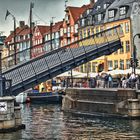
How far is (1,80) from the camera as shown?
28.2 metres

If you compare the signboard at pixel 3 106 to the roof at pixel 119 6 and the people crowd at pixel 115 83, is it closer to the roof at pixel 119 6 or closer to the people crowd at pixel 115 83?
the people crowd at pixel 115 83

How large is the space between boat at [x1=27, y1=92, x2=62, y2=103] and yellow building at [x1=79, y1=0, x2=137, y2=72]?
16.7 meters

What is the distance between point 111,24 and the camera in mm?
81500

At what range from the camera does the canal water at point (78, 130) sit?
1025 inches

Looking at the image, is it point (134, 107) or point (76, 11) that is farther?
point (76, 11)

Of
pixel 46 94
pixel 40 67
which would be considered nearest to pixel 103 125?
pixel 40 67

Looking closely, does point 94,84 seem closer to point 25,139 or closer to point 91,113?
point 91,113

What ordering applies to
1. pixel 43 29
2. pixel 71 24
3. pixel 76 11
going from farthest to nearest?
1. pixel 43 29
2. pixel 76 11
3. pixel 71 24

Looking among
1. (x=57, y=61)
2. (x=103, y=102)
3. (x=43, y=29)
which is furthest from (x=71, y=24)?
(x=57, y=61)

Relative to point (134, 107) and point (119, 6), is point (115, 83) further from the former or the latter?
point (119, 6)

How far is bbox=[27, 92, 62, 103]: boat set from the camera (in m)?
56.5

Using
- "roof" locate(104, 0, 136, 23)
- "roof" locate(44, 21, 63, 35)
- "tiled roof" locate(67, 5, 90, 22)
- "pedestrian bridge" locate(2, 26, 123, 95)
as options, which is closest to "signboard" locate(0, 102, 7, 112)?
"pedestrian bridge" locate(2, 26, 123, 95)

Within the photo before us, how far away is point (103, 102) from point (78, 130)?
896 cm

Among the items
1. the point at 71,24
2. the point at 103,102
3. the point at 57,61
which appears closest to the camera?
the point at 57,61
